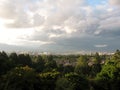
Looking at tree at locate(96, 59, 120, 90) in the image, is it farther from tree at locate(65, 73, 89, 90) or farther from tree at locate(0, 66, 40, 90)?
tree at locate(0, 66, 40, 90)

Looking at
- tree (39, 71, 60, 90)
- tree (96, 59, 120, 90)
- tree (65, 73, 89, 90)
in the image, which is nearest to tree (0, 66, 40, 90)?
tree (39, 71, 60, 90)

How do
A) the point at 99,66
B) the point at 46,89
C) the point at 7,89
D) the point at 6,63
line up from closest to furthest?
the point at 7,89 → the point at 46,89 → the point at 6,63 → the point at 99,66

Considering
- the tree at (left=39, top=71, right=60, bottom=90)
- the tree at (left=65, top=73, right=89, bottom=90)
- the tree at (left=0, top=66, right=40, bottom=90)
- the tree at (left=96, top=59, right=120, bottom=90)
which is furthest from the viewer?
the tree at (left=96, top=59, right=120, bottom=90)

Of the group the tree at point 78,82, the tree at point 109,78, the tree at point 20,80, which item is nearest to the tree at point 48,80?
the tree at point 20,80

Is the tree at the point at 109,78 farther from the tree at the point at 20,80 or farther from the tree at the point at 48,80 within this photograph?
the tree at the point at 20,80

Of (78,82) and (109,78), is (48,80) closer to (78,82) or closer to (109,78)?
(78,82)

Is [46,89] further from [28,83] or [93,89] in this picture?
[93,89]

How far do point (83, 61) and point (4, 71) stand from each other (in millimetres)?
50611

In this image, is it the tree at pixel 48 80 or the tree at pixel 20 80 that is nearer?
the tree at pixel 20 80

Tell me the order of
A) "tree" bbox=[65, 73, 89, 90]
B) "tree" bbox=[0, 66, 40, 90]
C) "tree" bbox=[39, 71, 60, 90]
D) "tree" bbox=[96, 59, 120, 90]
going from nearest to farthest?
1. "tree" bbox=[0, 66, 40, 90]
2. "tree" bbox=[39, 71, 60, 90]
3. "tree" bbox=[65, 73, 89, 90]
4. "tree" bbox=[96, 59, 120, 90]

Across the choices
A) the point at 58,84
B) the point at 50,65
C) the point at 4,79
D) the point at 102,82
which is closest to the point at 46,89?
the point at 58,84

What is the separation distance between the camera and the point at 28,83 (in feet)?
177

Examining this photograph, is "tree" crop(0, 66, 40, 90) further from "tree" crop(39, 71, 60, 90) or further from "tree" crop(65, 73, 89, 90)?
"tree" crop(65, 73, 89, 90)

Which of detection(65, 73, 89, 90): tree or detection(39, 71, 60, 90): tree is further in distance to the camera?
detection(65, 73, 89, 90): tree
